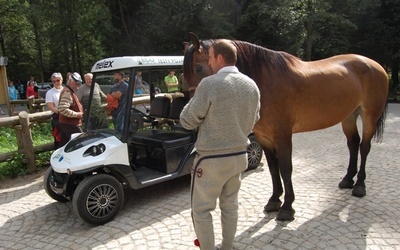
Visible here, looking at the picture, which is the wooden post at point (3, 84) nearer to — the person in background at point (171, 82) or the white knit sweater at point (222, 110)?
the person in background at point (171, 82)

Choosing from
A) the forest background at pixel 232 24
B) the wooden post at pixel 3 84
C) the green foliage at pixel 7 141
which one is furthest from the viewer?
the forest background at pixel 232 24

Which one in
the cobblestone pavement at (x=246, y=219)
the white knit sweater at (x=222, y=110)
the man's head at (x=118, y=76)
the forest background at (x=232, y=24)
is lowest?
the cobblestone pavement at (x=246, y=219)

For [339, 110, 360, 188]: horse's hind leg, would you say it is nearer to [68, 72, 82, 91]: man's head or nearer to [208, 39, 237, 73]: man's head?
[208, 39, 237, 73]: man's head

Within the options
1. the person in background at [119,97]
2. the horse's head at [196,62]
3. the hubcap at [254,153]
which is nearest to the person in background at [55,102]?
the person in background at [119,97]

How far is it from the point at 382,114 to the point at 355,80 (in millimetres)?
935

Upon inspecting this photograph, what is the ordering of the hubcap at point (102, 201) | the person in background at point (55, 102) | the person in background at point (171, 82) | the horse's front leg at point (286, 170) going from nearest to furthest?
1. the horse's front leg at point (286, 170)
2. the hubcap at point (102, 201)
3. the person in background at point (171, 82)
4. the person in background at point (55, 102)

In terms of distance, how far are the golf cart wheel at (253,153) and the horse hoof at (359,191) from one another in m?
1.69

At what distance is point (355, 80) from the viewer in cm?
404

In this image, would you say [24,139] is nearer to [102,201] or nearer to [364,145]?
[102,201]

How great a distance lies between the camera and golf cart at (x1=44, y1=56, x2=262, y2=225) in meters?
3.70

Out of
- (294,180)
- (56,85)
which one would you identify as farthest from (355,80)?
(56,85)

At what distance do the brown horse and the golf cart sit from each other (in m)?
1.19

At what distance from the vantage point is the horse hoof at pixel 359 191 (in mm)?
4164

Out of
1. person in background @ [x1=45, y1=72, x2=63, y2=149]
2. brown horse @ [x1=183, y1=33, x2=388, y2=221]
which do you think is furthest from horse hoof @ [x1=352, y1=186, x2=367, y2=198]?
person in background @ [x1=45, y1=72, x2=63, y2=149]
